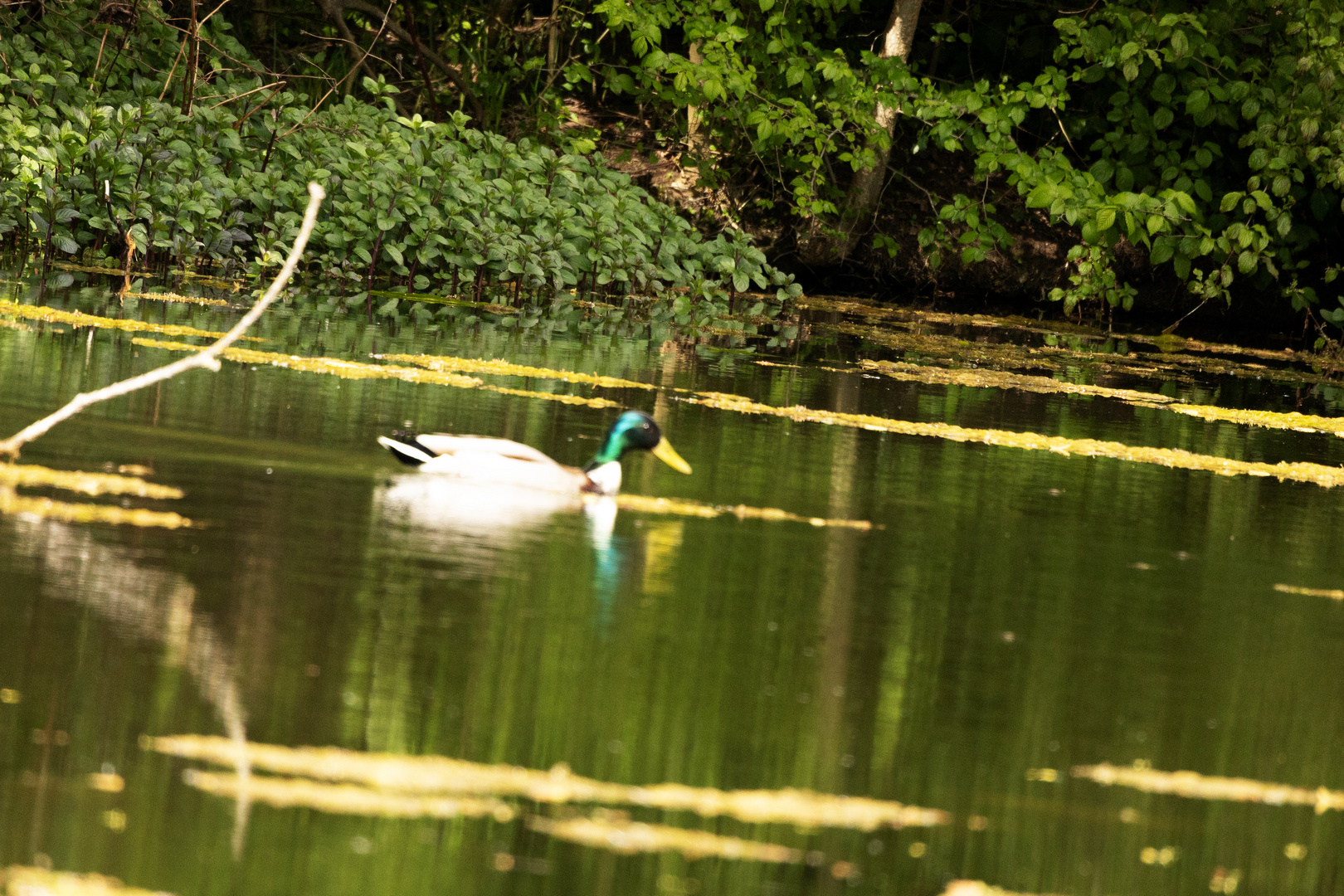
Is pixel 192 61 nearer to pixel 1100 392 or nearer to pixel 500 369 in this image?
pixel 500 369

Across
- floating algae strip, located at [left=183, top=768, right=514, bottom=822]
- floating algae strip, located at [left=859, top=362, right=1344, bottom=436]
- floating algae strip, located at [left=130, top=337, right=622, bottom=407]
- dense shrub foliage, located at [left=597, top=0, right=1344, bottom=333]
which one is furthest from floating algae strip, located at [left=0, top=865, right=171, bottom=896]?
dense shrub foliage, located at [left=597, top=0, right=1344, bottom=333]

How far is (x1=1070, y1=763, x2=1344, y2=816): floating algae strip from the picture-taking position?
13.1 ft

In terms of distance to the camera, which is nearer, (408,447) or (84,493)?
(84,493)

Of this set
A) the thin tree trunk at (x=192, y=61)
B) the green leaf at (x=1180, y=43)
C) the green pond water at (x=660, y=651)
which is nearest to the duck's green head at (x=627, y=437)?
the green pond water at (x=660, y=651)

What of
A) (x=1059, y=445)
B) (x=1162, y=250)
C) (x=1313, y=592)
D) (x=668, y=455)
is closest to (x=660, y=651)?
(x=668, y=455)

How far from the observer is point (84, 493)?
567 cm

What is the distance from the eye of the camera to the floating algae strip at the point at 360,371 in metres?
9.21

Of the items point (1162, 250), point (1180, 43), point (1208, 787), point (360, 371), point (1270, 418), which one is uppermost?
point (1180, 43)

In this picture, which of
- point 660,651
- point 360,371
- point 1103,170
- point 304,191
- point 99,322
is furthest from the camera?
point 1103,170

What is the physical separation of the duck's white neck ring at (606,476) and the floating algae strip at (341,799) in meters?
3.19

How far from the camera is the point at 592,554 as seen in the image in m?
5.73

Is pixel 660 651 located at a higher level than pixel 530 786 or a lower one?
higher

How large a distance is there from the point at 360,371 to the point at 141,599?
4.80m

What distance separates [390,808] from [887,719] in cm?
135
